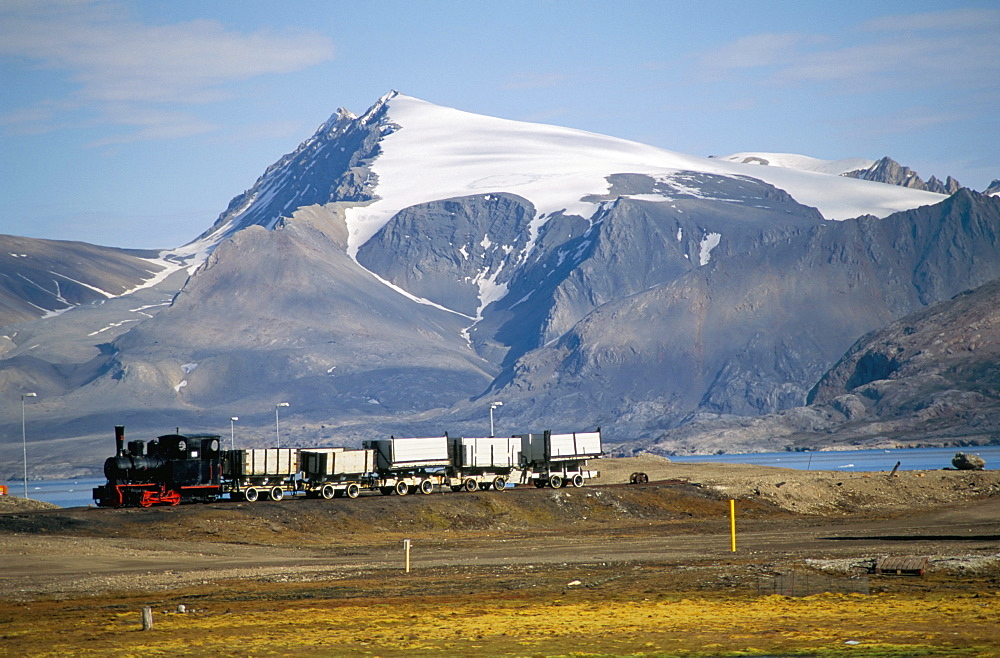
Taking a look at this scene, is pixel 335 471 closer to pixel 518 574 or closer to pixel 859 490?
pixel 859 490

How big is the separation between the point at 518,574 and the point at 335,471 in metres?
34.4

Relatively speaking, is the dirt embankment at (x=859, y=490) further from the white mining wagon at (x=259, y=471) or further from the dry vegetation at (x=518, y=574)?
the white mining wagon at (x=259, y=471)

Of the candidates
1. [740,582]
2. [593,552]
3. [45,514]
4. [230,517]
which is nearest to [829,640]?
[740,582]

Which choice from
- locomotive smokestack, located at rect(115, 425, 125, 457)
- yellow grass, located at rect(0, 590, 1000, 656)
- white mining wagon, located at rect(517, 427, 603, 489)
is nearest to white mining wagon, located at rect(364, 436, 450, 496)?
white mining wagon, located at rect(517, 427, 603, 489)

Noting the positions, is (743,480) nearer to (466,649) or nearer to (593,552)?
(593,552)

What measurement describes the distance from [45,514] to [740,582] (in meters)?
38.3

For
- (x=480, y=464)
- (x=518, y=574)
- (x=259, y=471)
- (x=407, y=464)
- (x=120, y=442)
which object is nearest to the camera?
(x=518, y=574)

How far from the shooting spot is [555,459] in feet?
268

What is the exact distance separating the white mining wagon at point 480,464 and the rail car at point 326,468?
0.06 metres

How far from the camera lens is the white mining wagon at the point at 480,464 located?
251 feet

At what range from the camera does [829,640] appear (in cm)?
2606

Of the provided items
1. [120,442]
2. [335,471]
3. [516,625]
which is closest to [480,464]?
[335,471]

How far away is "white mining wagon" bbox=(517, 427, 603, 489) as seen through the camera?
79812mm

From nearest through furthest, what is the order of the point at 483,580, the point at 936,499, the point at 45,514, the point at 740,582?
the point at 740,582
the point at 483,580
the point at 45,514
the point at 936,499
